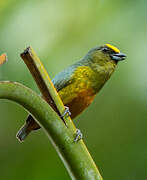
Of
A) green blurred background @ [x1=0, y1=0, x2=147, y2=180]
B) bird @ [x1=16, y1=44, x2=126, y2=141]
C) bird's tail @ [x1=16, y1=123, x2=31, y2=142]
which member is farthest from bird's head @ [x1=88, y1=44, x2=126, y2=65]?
bird's tail @ [x1=16, y1=123, x2=31, y2=142]

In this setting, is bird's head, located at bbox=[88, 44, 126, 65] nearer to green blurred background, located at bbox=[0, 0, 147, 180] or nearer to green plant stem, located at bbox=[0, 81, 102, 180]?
green blurred background, located at bbox=[0, 0, 147, 180]

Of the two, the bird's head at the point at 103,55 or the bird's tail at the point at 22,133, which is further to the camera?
the bird's head at the point at 103,55

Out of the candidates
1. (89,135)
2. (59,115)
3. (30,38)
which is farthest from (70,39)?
(59,115)

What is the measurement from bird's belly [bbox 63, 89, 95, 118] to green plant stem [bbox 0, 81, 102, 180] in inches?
35.6

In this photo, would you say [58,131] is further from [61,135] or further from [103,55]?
[103,55]

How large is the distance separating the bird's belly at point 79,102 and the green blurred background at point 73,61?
0.54 ft

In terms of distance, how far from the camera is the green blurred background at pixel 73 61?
1055 millimetres

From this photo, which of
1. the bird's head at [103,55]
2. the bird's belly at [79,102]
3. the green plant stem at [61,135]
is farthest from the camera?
the bird's head at [103,55]

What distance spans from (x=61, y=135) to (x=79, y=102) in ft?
3.08

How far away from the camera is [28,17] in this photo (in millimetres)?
1233

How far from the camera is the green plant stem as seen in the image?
49 cm

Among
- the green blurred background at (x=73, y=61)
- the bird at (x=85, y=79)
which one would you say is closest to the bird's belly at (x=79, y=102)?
the bird at (x=85, y=79)

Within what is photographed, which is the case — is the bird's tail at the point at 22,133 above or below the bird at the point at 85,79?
below

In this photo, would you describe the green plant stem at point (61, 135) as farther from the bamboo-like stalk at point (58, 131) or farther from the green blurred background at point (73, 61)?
the green blurred background at point (73, 61)
